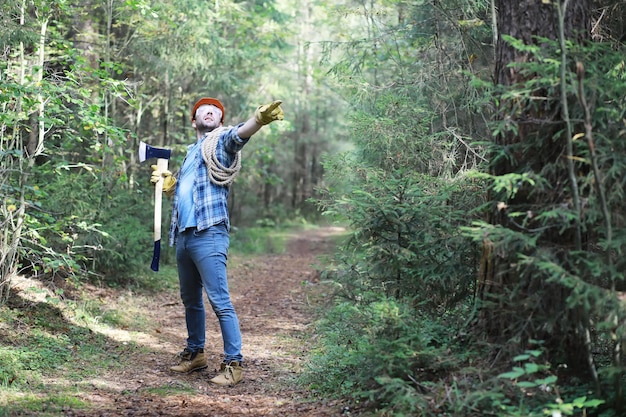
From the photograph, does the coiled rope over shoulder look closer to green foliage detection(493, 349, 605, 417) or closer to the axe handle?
the axe handle

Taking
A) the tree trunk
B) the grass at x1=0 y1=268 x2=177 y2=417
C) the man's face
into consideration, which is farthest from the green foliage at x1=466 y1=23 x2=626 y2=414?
the grass at x1=0 y1=268 x2=177 y2=417

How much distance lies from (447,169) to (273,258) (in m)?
10.6

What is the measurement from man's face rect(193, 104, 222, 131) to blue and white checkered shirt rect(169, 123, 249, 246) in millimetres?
318

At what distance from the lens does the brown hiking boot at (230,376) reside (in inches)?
208

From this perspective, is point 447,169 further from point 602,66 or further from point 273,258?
point 273,258

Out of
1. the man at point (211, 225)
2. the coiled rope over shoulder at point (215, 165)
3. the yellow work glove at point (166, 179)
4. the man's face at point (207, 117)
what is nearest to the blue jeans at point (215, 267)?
the man at point (211, 225)

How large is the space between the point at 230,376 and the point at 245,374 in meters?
0.40

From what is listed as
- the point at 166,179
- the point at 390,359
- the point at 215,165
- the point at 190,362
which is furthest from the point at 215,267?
the point at 390,359

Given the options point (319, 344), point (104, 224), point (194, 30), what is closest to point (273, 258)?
point (194, 30)

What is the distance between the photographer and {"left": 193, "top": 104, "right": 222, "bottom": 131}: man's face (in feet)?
18.7

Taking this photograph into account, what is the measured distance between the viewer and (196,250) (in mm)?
5312

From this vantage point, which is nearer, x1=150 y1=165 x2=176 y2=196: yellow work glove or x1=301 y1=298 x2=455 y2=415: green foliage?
x1=301 y1=298 x2=455 y2=415: green foliage

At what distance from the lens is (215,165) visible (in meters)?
5.39

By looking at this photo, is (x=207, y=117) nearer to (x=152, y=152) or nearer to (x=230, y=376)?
(x=152, y=152)
